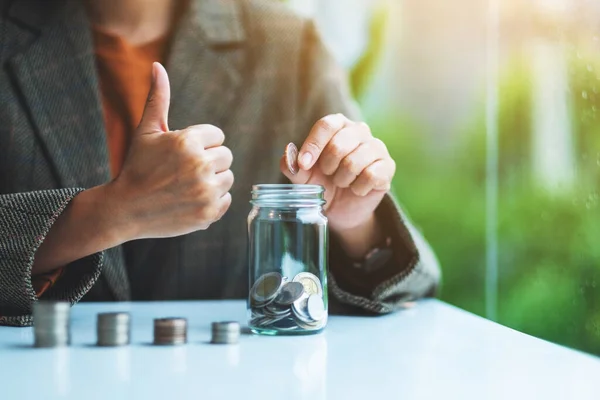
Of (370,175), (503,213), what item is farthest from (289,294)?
(503,213)

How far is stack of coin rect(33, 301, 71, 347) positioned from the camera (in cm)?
78

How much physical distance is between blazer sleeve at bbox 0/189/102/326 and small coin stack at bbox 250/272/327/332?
271 millimetres

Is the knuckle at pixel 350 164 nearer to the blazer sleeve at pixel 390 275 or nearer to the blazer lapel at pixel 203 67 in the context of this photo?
the blazer sleeve at pixel 390 275

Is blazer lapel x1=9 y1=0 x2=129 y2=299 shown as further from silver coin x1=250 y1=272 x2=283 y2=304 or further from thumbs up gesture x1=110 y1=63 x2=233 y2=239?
silver coin x1=250 y1=272 x2=283 y2=304

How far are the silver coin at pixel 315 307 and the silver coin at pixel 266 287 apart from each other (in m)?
0.04

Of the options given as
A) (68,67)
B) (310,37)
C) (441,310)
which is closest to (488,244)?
(310,37)

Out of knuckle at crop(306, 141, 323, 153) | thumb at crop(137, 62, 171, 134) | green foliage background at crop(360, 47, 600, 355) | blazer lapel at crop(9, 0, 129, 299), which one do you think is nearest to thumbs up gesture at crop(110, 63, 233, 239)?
thumb at crop(137, 62, 171, 134)

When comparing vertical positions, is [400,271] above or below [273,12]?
below

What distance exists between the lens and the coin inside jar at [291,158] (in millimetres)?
961

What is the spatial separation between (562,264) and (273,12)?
2.65ft

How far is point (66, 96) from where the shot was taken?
4.31 ft

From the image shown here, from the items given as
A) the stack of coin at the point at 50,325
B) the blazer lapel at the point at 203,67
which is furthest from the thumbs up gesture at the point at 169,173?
the blazer lapel at the point at 203,67

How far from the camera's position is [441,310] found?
1.11 metres

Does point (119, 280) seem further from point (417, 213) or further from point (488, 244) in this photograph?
point (488, 244)
